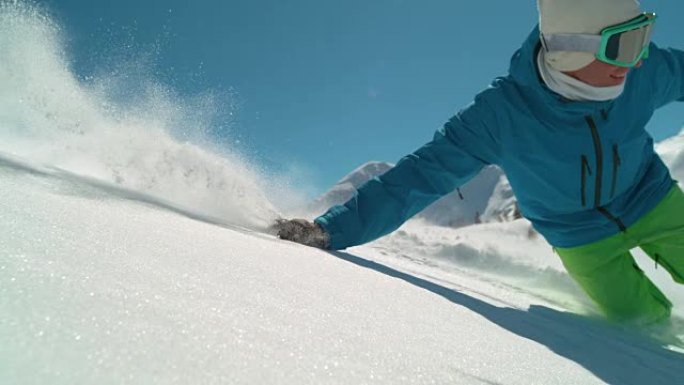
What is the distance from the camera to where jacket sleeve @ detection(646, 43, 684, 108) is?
2.32 metres

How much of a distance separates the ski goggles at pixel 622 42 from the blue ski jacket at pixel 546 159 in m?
0.21

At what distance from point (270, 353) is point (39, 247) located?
0.39 m

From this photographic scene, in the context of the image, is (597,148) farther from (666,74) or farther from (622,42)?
(666,74)

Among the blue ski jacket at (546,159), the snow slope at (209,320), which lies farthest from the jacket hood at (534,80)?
the snow slope at (209,320)

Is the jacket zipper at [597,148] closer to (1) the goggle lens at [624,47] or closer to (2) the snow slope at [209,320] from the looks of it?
(1) the goggle lens at [624,47]

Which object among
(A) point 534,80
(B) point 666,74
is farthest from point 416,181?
(B) point 666,74

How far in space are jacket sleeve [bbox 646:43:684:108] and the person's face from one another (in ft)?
1.35

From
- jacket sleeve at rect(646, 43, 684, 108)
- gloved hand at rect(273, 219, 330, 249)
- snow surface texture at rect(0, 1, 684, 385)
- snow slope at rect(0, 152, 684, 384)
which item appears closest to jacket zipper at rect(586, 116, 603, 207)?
jacket sleeve at rect(646, 43, 684, 108)

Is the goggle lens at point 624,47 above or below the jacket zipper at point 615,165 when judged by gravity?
above

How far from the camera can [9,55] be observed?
8.86 feet

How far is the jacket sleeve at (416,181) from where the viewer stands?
2.31 metres

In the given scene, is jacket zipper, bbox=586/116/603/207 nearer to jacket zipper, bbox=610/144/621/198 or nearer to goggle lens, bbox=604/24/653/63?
jacket zipper, bbox=610/144/621/198

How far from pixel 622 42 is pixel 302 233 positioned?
1.73 meters

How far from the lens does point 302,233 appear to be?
7.22 ft
